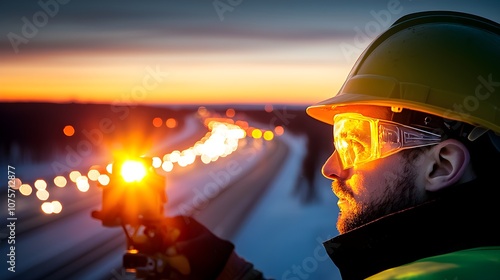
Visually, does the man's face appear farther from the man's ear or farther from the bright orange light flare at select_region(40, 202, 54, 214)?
the bright orange light flare at select_region(40, 202, 54, 214)

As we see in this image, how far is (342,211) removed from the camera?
2.95m

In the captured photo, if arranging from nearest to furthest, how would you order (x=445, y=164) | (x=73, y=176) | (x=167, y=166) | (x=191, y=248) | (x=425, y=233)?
(x=425, y=233) → (x=445, y=164) → (x=191, y=248) → (x=73, y=176) → (x=167, y=166)

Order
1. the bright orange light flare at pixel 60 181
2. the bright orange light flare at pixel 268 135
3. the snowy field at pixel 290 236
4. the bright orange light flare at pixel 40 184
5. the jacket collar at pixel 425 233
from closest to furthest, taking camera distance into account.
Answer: the jacket collar at pixel 425 233, the snowy field at pixel 290 236, the bright orange light flare at pixel 40 184, the bright orange light flare at pixel 60 181, the bright orange light flare at pixel 268 135

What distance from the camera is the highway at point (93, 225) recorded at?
10922 millimetres

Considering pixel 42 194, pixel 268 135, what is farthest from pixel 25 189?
pixel 268 135

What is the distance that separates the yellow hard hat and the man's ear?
114mm

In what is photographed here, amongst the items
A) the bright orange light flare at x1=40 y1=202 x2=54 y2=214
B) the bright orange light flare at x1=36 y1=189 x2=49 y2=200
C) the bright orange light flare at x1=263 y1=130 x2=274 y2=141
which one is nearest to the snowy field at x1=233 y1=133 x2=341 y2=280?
the bright orange light flare at x1=40 y1=202 x2=54 y2=214

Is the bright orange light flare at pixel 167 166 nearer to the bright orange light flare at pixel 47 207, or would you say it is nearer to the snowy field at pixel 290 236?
the snowy field at pixel 290 236

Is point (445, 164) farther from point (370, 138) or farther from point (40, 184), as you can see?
point (40, 184)

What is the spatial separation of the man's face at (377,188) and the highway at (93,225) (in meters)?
6.51

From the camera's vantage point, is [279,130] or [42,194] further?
[279,130]

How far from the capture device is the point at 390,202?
2734 millimetres

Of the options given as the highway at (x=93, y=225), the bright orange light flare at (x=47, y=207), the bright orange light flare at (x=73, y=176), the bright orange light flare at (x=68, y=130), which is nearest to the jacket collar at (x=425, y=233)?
the highway at (x=93, y=225)

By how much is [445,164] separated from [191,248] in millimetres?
2159
